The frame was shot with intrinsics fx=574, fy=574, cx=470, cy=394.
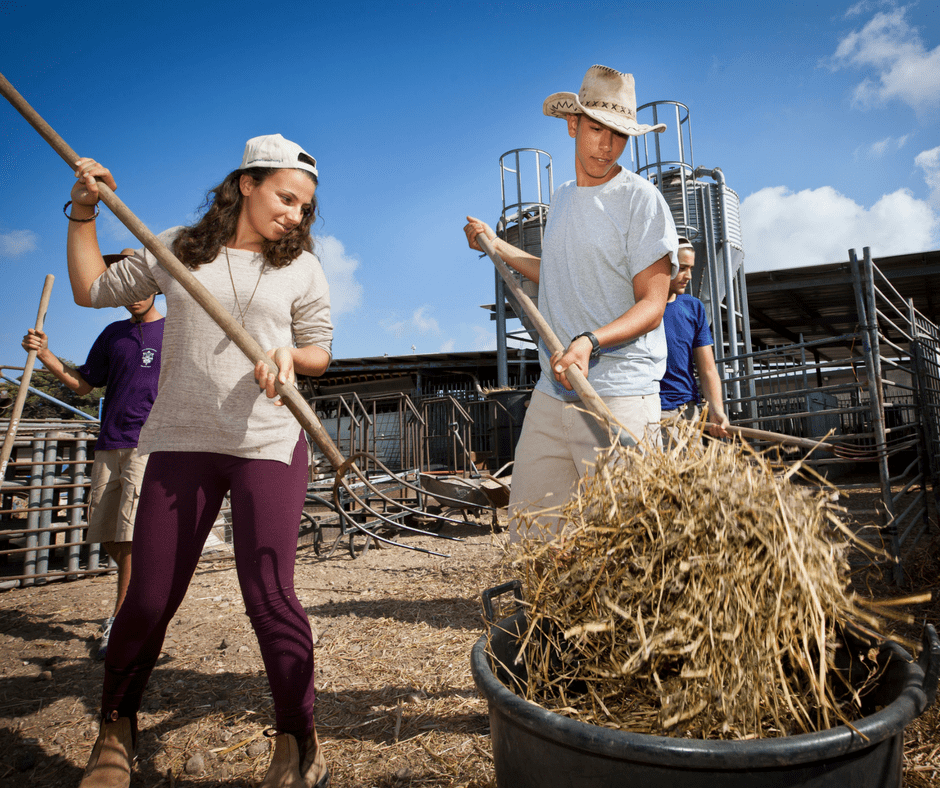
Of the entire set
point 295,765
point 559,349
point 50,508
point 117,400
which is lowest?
point 295,765

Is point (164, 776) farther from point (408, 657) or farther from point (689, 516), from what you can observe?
point (689, 516)

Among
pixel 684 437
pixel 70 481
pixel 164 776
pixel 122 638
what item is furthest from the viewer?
pixel 70 481

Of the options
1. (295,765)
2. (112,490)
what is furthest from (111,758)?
(112,490)

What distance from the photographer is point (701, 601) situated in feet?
2.95

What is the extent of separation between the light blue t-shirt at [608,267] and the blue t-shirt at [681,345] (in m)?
1.27

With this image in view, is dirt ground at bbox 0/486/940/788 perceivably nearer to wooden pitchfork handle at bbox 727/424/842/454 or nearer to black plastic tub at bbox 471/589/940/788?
black plastic tub at bbox 471/589/940/788

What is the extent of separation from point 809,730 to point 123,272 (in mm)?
2083

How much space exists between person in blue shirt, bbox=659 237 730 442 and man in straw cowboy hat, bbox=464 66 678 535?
49.5 inches

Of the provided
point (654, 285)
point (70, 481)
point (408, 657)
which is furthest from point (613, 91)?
point (70, 481)

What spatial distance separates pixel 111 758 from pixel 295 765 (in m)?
0.52

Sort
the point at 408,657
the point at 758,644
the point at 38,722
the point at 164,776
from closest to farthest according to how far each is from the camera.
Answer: the point at 758,644 → the point at 164,776 → the point at 38,722 → the point at 408,657

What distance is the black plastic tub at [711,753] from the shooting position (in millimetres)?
717

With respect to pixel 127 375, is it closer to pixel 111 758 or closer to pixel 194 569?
pixel 194 569

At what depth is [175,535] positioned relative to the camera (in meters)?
1.65
